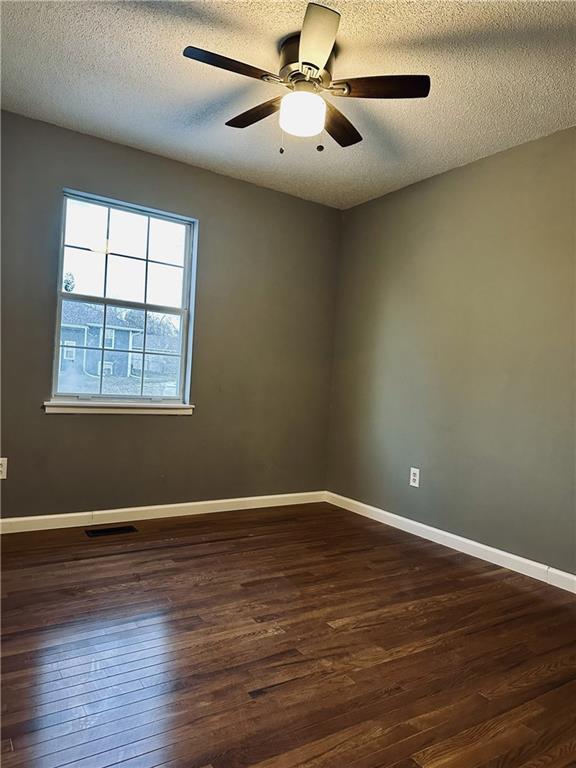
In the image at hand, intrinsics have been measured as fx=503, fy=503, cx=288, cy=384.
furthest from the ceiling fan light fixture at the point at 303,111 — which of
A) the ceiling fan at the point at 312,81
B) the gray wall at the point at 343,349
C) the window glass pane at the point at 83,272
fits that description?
the window glass pane at the point at 83,272

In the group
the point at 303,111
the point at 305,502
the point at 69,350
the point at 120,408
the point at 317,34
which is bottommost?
the point at 305,502

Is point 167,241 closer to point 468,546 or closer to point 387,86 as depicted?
point 387,86

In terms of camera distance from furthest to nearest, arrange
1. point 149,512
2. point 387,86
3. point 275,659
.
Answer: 1. point 149,512
2. point 387,86
3. point 275,659

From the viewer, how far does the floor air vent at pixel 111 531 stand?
10.4 feet

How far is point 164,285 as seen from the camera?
370 centimetres

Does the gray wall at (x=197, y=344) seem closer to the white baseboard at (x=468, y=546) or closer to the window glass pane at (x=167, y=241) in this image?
the window glass pane at (x=167, y=241)

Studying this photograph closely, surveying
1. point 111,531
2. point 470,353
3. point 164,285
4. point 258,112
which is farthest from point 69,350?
point 470,353

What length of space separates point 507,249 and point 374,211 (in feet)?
4.41

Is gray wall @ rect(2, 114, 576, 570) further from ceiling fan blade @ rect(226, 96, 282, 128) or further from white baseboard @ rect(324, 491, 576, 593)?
ceiling fan blade @ rect(226, 96, 282, 128)

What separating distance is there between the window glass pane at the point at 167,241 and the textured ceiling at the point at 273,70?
0.48 metres

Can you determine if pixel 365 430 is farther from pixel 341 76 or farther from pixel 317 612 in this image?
pixel 341 76

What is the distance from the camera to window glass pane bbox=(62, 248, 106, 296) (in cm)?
331

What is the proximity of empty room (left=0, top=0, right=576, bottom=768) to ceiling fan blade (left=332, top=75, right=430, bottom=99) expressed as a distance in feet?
0.05

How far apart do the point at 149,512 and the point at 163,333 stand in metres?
1.29
